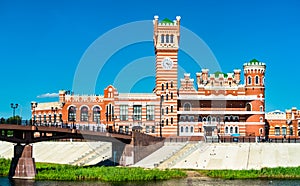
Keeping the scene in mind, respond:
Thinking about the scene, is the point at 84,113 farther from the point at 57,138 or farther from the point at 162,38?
the point at 57,138

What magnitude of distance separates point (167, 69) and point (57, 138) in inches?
1451

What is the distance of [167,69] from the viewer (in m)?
90.7

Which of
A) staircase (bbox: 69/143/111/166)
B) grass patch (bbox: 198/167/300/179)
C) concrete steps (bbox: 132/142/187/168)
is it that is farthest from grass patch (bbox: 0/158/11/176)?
grass patch (bbox: 198/167/300/179)

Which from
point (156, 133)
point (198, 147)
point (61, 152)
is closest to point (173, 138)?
point (156, 133)

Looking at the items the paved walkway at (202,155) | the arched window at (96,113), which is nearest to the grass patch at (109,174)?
the paved walkway at (202,155)

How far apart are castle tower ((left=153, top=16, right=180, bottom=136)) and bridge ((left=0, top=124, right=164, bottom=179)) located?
15.9m

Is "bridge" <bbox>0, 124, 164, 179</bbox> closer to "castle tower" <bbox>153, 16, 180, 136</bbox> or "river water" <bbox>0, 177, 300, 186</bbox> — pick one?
"river water" <bbox>0, 177, 300, 186</bbox>

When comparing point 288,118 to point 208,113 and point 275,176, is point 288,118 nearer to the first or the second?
point 208,113

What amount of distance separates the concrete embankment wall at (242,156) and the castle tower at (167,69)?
1531 cm

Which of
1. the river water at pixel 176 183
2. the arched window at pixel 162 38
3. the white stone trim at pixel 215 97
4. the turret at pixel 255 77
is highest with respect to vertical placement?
the arched window at pixel 162 38

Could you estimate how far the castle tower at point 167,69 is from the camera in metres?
90.1

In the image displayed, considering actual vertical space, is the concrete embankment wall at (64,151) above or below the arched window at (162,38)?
below

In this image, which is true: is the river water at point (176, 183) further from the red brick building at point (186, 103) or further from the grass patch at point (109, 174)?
the red brick building at point (186, 103)

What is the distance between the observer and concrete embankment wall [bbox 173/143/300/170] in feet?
209
